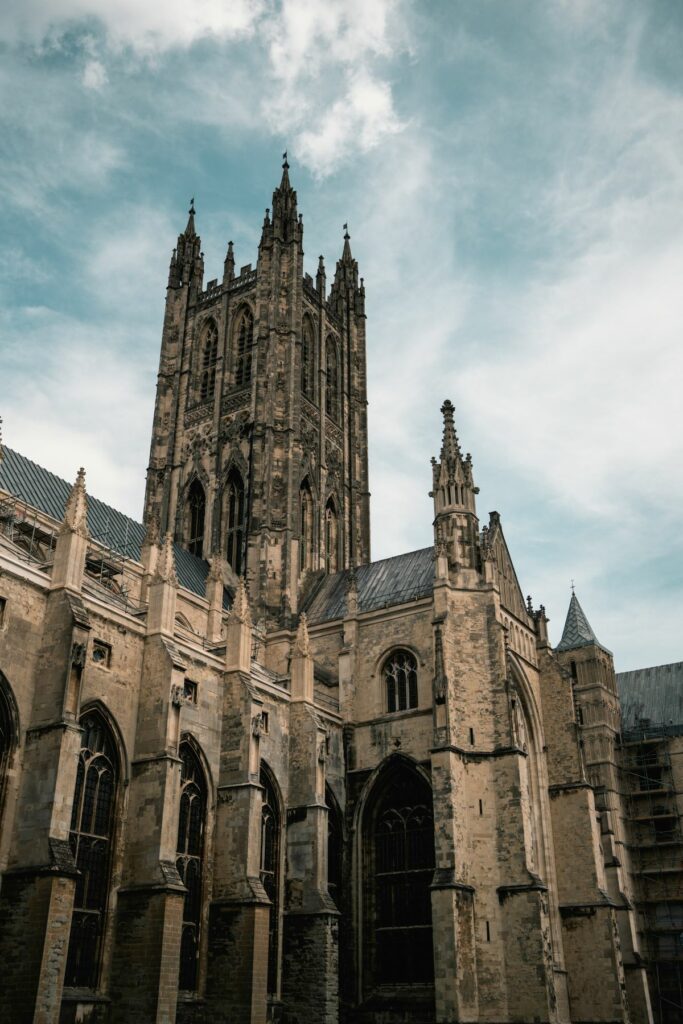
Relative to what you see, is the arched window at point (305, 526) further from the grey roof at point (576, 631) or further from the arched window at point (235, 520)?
the grey roof at point (576, 631)

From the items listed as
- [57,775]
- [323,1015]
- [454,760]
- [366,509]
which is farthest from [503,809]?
[366,509]

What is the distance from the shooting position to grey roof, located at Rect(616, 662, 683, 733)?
4647cm

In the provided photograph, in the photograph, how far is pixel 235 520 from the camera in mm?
43469

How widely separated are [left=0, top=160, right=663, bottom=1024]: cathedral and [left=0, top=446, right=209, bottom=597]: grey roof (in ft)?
0.53

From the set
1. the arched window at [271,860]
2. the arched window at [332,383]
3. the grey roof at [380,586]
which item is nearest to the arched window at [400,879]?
the arched window at [271,860]

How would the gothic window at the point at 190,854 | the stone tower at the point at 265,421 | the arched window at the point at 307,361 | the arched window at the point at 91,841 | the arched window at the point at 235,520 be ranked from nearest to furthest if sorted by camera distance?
the arched window at the point at 91,841 → the gothic window at the point at 190,854 → the stone tower at the point at 265,421 → the arched window at the point at 235,520 → the arched window at the point at 307,361

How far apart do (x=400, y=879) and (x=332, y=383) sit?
90.4 feet


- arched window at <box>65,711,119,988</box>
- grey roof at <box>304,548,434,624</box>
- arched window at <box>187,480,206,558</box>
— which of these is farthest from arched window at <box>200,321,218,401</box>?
arched window at <box>65,711,119,988</box>

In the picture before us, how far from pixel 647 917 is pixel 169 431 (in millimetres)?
31495

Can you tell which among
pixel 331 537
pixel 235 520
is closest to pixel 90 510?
pixel 235 520

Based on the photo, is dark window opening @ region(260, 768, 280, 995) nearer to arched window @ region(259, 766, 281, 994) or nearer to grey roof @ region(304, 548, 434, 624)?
arched window @ region(259, 766, 281, 994)

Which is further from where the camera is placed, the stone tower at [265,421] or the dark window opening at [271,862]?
the stone tower at [265,421]

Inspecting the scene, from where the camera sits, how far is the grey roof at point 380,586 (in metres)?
36.6

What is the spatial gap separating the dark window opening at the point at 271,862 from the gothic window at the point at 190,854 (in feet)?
9.10
